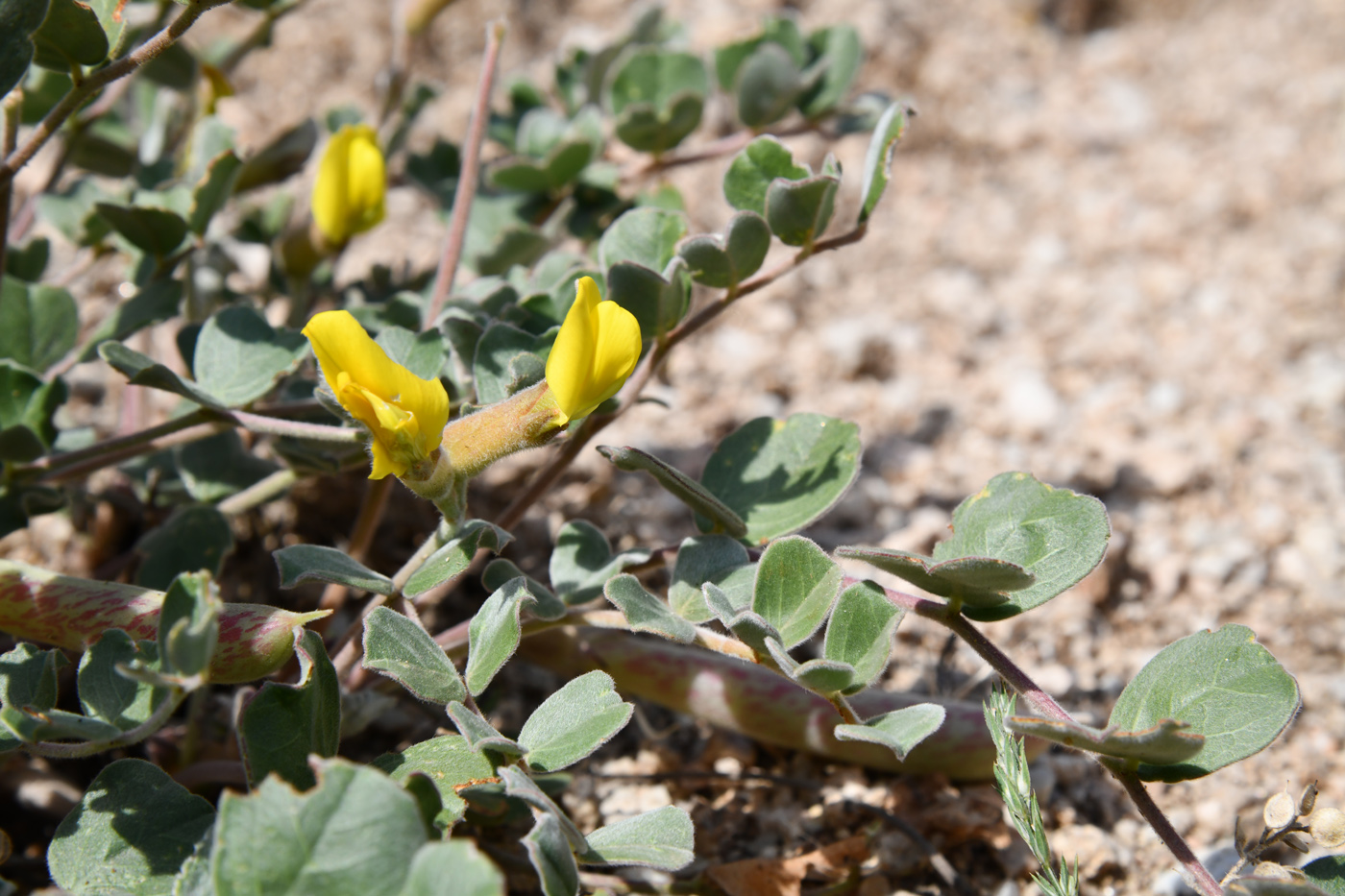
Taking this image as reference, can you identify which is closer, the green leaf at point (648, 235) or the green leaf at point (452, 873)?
the green leaf at point (452, 873)

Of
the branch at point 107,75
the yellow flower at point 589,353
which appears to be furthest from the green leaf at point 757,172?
the branch at point 107,75

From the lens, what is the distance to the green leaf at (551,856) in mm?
851

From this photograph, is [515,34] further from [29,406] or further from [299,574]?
[299,574]

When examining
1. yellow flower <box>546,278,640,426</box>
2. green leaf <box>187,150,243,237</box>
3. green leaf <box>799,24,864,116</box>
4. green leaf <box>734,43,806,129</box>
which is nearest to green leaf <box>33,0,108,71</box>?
green leaf <box>187,150,243,237</box>

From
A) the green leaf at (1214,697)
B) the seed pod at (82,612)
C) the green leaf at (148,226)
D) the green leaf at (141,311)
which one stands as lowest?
the green leaf at (1214,697)

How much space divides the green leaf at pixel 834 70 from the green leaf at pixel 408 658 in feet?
4.02

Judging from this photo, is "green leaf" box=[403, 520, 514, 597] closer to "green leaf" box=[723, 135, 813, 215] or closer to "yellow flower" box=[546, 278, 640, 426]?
"yellow flower" box=[546, 278, 640, 426]

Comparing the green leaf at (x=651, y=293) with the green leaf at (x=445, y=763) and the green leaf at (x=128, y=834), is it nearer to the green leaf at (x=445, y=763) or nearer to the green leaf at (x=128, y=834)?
the green leaf at (x=445, y=763)

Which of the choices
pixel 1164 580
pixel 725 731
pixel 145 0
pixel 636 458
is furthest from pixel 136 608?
pixel 1164 580

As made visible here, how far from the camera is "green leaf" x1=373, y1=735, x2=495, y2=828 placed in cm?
97

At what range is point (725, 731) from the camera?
1576 millimetres

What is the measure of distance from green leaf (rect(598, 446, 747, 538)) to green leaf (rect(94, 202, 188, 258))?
699 millimetres

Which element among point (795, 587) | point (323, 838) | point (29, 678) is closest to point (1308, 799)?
point (795, 587)

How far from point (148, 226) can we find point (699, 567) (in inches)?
34.2
